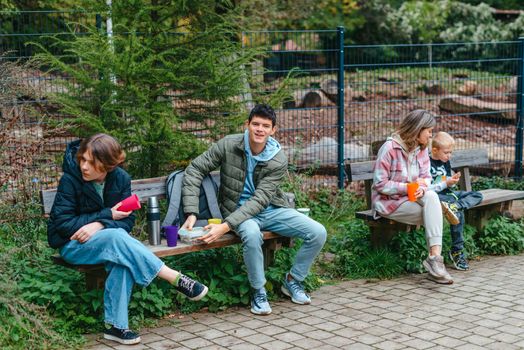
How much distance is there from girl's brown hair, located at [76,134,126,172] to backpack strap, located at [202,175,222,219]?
95cm

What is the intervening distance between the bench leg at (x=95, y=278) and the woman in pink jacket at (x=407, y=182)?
247cm

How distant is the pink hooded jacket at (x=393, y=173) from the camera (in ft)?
21.1

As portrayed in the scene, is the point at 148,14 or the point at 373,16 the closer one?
the point at 148,14

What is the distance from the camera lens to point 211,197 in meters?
5.83

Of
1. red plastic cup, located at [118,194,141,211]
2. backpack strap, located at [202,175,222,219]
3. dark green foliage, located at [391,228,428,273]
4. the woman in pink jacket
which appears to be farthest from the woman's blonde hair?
red plastic cup, located at [118,194,141,211]

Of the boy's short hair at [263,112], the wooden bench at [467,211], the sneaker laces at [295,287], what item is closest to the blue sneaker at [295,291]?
the sneaker laces at [295,287]

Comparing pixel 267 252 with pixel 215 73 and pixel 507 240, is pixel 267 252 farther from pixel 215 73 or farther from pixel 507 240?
pixel 507 240

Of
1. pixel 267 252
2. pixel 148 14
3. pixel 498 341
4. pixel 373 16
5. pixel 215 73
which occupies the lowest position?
pixel 498 341

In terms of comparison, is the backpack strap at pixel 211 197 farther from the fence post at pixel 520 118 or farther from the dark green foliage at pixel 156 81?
the fence post at pixel 520 118

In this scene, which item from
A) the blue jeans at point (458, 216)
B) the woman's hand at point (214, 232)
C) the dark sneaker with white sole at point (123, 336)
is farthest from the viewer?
the blue jeans at point (458, 216)

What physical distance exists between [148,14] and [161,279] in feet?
8.71

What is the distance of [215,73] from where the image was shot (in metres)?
6.89

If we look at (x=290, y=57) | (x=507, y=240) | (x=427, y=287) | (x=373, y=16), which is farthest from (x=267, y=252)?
(x=373, y=16)

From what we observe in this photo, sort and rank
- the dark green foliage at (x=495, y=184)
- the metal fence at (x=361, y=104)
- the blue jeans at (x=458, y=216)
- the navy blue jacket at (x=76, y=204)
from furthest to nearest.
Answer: the dark green foliage at (x=495, y=184) → the metal fence at (x=361, y=104) → the blue jeans at (x=458, y=216) → the navy blue jacket at (x=76, y=204)
